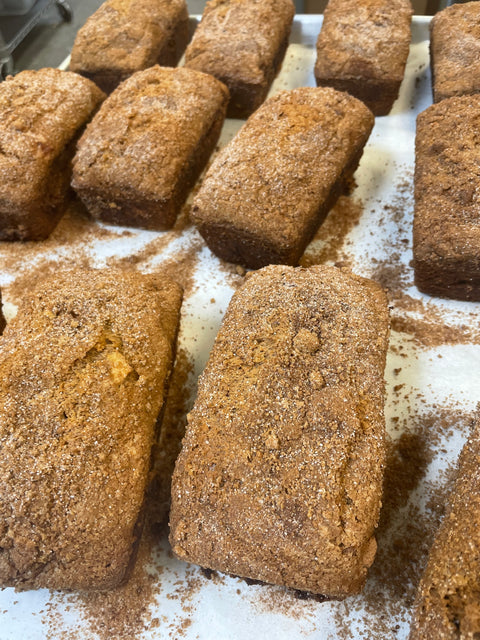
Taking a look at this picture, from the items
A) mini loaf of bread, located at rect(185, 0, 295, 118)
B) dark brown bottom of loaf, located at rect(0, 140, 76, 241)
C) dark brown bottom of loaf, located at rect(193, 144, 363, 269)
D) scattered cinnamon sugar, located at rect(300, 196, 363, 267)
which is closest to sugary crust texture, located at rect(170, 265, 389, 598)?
dark brown bottom of loaf, located at rect(193, 144, 363, 269)

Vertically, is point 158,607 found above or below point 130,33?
below

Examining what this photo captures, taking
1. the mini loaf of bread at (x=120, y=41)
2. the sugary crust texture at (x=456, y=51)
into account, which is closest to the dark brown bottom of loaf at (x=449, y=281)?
the sugary crust texture at (x=456, y=51)

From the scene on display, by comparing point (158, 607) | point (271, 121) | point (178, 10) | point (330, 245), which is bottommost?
point (158, 607)

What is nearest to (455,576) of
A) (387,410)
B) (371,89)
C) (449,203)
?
(387,410)

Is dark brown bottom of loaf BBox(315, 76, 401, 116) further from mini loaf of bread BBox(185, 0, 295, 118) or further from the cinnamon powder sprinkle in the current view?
the cinnamon powder sprinkle

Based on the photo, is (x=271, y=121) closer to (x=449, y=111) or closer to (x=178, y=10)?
(x=449, y=111)

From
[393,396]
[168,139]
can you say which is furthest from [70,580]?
[168,139]

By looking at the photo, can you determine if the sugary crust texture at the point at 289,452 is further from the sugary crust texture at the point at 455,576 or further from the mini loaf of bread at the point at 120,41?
the mini loaf of bread at the point at 120,41
